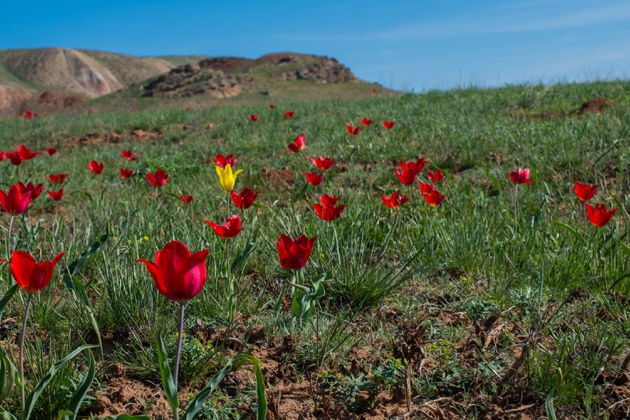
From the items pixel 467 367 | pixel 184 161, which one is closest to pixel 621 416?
pixel 467 367

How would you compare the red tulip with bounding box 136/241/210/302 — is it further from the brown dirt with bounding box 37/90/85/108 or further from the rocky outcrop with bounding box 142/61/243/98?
the brown dirt with bounding box 37/90/85/108

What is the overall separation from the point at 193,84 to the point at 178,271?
79.8ft

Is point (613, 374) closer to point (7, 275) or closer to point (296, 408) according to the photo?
point (296, 408)

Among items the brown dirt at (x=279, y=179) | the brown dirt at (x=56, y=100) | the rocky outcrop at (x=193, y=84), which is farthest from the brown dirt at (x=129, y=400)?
the brown dirt at (x=56, y=100)

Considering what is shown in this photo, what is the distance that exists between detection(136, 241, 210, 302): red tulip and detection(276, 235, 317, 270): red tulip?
0.45 metres

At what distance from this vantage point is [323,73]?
107ft

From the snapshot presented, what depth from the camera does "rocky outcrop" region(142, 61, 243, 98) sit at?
23.2 metres

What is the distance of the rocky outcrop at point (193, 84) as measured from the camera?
23.2 m

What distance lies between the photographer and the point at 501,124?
259 inches

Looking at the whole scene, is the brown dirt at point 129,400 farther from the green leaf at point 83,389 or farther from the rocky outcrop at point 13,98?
the rocky outcrop at point 13,98

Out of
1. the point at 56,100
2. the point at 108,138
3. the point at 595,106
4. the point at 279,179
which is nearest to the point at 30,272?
the point at 279,179

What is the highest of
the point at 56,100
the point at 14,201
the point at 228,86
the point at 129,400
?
the point at 56,100

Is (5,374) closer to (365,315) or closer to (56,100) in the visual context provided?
(365,315)

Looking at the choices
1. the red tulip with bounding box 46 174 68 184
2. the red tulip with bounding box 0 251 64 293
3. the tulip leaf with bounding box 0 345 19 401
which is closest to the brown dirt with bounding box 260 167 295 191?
the red tulip with bounding box 46 174 68 184
